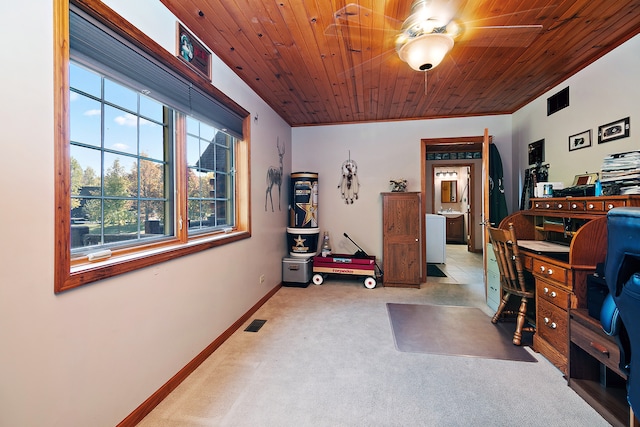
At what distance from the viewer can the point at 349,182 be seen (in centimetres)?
451

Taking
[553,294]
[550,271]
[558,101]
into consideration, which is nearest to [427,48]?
[550,271]

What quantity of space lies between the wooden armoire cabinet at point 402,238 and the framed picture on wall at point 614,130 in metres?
1.91

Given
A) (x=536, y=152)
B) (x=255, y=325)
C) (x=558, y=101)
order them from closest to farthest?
1. (x=255, y=325)
2. (x=558, y=101)
3. (x=536, y=152)

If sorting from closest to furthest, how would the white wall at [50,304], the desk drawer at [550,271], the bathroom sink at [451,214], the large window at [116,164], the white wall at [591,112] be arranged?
the white wall at [50,304] → the large window at [116,164] → the desk drawer at [550,271] → the white wall at [591,112] → the bathroom sink at [451,214]

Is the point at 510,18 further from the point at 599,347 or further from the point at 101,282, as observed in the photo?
the point at 101,282

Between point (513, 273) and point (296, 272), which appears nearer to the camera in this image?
point (513, 273)

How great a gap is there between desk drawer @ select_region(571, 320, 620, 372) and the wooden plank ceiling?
1.97m

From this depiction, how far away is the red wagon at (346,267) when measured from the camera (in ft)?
12.9

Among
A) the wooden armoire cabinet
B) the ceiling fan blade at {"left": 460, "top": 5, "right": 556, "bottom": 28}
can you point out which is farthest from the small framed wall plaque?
the wooden armoire cabinet

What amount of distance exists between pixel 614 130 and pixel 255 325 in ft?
12.4

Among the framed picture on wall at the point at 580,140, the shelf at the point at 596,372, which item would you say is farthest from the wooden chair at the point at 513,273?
the framed picture on wall at the point at 580,140

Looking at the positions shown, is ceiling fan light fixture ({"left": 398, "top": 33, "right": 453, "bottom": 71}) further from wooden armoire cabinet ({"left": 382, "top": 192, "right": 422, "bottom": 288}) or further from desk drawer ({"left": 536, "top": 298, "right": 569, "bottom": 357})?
wooden armoire cabinet ({"left": 382, "top": 192, "right": 422, "bottom": 288})

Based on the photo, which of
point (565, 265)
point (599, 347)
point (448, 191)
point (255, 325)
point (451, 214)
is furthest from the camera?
point (448, 191)

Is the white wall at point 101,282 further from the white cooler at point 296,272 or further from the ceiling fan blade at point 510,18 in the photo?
the ceiling fan blade at point 510,18
